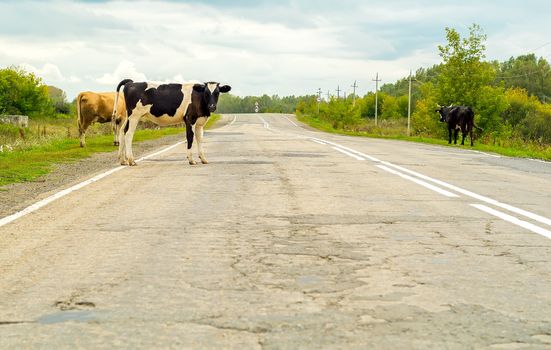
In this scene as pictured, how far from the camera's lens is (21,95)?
67.7m

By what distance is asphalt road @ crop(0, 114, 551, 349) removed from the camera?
352 cm

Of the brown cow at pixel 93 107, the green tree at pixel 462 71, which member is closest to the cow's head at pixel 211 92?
the brown cow at pixel 93 107

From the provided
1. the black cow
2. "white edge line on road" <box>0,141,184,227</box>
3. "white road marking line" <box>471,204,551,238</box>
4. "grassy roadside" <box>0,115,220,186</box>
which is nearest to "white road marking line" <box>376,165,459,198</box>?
"white road marking line" <box>471,204,551,238</box>

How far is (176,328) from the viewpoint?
11.7 ft

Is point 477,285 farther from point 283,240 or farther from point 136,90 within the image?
point 136,90

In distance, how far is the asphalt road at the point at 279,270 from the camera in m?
3.52

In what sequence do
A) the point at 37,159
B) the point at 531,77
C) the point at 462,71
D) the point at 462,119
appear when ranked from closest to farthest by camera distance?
the point at 37,159 → the point at 462,119 → the point at 462,71 → the point at 531,77

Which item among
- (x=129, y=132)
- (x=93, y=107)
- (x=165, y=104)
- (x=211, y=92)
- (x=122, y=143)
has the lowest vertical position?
(x=122, y=143)

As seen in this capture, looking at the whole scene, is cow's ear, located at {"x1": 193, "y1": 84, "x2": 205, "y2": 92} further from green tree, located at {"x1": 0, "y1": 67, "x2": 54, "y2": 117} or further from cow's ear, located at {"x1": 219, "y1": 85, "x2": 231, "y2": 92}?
green tree, located at {"x1": 0, "y1": 67, "x2": 54, "y2": 117}

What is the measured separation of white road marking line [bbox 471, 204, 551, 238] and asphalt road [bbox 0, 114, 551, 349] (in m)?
0.02

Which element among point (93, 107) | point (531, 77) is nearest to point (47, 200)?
point (93, 107)

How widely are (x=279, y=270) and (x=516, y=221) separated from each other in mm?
3486

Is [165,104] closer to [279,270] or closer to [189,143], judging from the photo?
[189,143]

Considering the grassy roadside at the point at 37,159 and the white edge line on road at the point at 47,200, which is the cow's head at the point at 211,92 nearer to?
the white edge line on road at the point at 47,200
